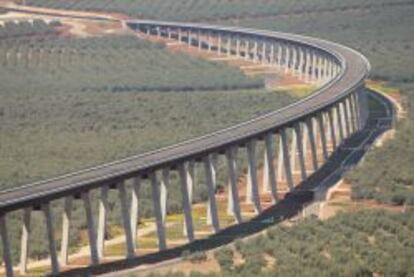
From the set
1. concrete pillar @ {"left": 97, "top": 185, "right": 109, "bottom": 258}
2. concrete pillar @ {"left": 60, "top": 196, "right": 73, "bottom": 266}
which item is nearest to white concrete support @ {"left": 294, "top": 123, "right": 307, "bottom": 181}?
concrete pillar @ {"left": 97, "top": 185, "right": 109, "bottom": 258}

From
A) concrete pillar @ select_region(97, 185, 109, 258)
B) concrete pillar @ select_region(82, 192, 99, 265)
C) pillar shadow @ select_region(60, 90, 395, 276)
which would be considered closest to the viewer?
pillar shadow @ select_region(60, 90, 395, 276)

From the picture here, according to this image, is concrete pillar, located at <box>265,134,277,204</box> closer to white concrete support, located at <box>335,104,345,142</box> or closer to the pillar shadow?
the pillar shadow

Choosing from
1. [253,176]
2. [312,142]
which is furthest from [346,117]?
[253,176]

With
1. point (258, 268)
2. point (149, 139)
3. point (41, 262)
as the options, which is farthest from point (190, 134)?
point (258, 268)

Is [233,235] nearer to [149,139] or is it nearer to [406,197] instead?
[406,197]

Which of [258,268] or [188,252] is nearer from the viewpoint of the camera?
[258,268]

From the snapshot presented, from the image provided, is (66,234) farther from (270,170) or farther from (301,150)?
(301,150)

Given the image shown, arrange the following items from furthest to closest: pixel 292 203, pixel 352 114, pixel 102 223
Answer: pixel 352 114, pixel 292 203, pixel 102 223

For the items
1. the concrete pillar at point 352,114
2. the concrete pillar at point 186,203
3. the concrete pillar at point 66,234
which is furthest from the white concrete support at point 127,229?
the concrete pillar at point 352,114
